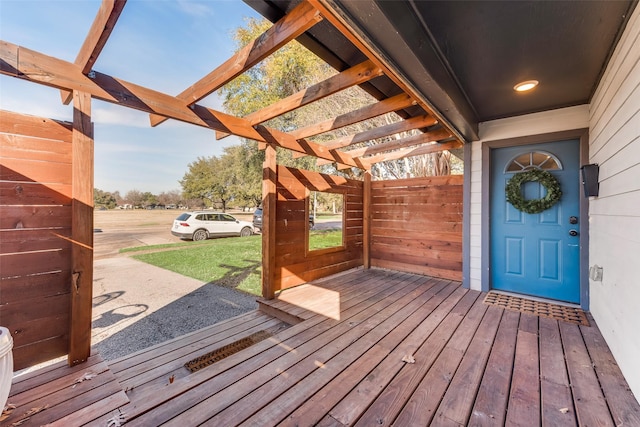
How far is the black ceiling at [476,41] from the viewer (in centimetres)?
152

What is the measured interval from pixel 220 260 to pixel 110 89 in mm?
5680

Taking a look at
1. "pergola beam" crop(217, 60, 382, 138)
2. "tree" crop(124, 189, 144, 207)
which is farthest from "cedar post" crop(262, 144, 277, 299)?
"tree" crop(124, 189, 144, 207)

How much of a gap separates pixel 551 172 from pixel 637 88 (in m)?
1.85

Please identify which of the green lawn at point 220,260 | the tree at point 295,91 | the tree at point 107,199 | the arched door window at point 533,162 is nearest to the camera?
the arched door window at point 533,162

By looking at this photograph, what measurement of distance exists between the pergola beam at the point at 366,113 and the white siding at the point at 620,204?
1.39 metres

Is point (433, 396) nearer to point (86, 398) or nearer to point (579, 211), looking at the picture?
point (86, 398)

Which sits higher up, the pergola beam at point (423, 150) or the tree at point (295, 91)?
the tree at point (295, 91)

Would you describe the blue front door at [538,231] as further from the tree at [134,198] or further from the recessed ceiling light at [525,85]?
the tree at [134,198]

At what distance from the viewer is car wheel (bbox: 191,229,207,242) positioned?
34.2 feet

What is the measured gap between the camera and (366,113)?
2721 millimetres

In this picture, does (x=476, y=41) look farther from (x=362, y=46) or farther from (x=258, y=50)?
(x=258, y=50)

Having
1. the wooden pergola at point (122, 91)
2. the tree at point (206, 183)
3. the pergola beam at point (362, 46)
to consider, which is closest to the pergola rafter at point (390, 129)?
the wooden pergola at point (122, 91)

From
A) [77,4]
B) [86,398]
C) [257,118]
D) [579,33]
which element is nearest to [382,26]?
[579,33]

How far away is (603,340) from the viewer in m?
2.17
